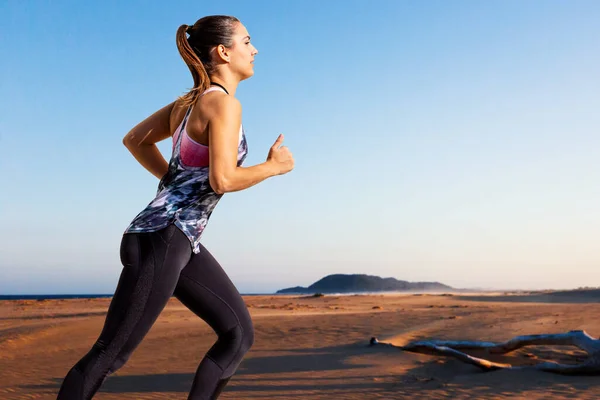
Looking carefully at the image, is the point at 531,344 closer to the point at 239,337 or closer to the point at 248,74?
the point at 239,337

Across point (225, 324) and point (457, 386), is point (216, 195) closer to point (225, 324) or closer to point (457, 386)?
point (225, 324)

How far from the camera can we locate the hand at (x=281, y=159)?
262cm

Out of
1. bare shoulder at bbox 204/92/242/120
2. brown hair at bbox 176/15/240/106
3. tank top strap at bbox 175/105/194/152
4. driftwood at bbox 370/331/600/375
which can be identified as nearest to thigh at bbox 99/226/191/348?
tank top strap at bbox 175/105/194/152

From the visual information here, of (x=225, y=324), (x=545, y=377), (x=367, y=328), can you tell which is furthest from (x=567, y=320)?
(x=225, y=324)

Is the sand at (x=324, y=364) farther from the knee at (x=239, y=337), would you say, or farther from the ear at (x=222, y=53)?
the ear at (x=222, y=53)

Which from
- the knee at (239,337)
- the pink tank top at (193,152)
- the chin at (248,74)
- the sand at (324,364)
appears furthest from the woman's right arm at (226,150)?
the sand at (324,364)

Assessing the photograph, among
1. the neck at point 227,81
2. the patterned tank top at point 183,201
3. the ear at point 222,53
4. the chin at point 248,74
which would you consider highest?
the ear at point 222,53

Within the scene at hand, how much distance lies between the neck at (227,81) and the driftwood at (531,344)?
5744 millimetres

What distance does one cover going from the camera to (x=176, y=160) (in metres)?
2.60

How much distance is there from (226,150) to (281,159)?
0.31m

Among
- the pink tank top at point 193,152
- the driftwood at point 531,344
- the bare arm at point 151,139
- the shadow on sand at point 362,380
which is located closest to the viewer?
the pink tank top at point 193,152

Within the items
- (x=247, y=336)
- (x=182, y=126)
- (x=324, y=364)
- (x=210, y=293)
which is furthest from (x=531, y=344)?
(x=182, y=126)

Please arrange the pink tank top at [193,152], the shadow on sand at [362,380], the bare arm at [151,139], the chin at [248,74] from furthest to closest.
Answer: the shadow on sand at [362,380] < the bare arm at [151,139] < the chin at [248,74] < the pink tank top at [193,152]

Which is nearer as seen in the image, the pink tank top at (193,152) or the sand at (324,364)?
the pink tank top at (193,152)
